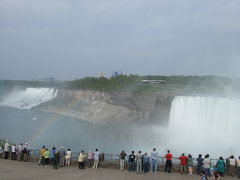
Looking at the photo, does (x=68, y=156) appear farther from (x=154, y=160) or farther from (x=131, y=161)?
(x=154, y=160)

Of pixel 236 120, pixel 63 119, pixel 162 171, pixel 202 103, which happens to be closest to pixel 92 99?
pixel 63 119

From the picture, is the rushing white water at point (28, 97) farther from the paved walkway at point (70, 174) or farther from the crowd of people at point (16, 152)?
the paved walkway at point (70, 174)

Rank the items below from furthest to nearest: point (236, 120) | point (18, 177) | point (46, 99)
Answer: point (46, 99) < point (236, 120) < point (18, 177)

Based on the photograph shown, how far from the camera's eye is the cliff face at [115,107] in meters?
47.4

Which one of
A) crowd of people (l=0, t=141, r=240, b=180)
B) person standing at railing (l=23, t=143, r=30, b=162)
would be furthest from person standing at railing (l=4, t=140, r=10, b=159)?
person standing at railing (l=23, t=143, r=30, b=162)

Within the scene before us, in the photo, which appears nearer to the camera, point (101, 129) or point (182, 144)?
point (182, 144)

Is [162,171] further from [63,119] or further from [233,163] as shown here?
[63,119]

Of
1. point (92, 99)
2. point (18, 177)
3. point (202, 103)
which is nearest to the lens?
point (18, 177)

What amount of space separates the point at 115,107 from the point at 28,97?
46200 millimetres

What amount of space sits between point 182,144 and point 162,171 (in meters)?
19.3

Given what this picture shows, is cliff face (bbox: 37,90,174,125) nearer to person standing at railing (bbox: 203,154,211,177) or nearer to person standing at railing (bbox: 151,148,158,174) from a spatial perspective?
person standing at railing (bbox: 151,148,158,174)

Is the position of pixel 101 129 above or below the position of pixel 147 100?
below

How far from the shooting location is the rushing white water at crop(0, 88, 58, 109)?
83.1m

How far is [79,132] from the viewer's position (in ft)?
143
